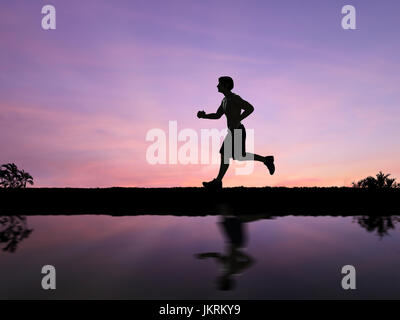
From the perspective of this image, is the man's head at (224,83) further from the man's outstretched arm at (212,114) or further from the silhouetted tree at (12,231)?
the silhouetted tree at (12,231)

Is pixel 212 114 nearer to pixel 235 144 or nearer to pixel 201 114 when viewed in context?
pixel 201 114

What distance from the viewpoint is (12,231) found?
622 centimetres

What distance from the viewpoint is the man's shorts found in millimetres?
9586

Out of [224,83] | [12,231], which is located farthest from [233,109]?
[12,231]

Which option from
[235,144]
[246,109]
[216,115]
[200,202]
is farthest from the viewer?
[216,115]

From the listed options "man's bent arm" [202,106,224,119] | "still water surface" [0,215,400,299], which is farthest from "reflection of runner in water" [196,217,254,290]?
"man's bent arm" [202,106,224,119]

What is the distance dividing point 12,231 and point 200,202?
4.27 m

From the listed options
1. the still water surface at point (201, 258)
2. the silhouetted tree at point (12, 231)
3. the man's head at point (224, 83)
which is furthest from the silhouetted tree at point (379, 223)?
the silhouetted tree at point (12, 231)

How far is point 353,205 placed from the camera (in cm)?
912

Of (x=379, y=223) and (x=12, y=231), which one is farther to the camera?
(x=379, y=223)

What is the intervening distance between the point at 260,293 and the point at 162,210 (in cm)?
559

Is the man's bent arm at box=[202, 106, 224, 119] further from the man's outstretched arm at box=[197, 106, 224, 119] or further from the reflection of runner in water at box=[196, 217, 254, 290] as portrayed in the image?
the reflection of runner in water at box=[196, 217, 254, 290]
